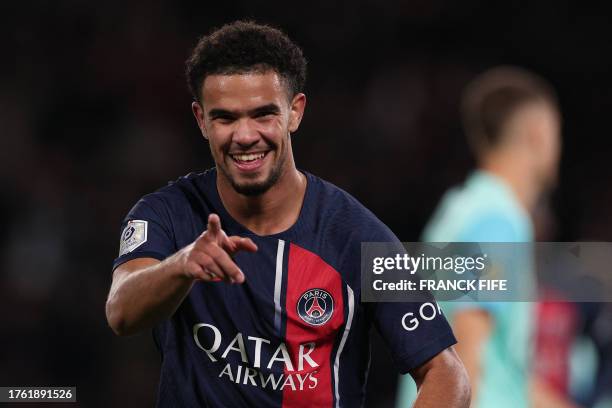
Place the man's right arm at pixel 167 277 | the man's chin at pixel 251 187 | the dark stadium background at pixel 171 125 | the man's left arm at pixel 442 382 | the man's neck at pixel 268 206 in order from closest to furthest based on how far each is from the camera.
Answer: the man's right arm at pixel 167 277 < the man's left arm at pixel 442 382 < the man's chin at pixel 251 187 < the man's neck at pixel 268 206 < the dark stadium background at pixel 171 125

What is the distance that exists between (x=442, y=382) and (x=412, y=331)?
0.19 metres

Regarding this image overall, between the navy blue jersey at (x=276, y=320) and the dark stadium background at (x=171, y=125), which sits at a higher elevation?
the dark stadium background at (x=171, y=125)

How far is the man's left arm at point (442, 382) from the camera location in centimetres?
337

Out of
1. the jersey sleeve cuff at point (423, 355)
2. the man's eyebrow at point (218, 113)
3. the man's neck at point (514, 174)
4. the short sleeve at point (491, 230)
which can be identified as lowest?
the jersey sleeve cuff at point (423, 355)

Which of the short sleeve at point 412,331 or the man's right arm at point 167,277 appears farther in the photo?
the short sleeve at point 412,331

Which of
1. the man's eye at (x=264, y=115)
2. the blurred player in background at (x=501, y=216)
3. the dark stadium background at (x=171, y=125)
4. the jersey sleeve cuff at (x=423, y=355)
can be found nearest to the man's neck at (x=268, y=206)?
the man's eye at (x=264, y=115)

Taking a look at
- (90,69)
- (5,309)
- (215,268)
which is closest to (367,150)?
(90,69)

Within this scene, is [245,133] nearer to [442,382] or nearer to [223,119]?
[223,119]

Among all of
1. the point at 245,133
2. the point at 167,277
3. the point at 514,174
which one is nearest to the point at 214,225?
the point at 167,277

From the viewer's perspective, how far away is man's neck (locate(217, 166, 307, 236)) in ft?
11.7

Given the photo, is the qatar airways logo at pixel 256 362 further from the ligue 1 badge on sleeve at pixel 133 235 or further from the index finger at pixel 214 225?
the index finger at pixel 214 225

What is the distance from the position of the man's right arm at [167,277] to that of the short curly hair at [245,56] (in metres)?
0.62

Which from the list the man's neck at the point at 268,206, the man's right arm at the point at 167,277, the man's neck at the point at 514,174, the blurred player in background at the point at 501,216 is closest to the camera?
the man's right arm at the point at 167,277

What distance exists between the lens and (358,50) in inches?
A: 400
